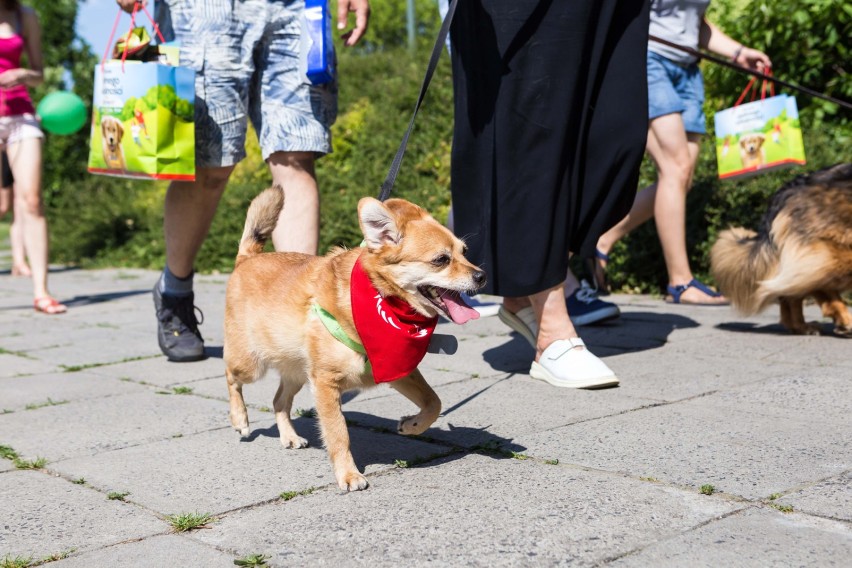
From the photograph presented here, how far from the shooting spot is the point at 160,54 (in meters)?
4.55

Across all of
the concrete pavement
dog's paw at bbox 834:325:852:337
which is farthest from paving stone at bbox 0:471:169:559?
dog's paw at bbox 834:325:852:337

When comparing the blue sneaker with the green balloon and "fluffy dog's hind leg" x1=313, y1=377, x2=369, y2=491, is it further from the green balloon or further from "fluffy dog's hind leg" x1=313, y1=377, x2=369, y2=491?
the green balloon

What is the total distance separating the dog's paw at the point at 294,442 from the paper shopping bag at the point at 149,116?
5.38 ft

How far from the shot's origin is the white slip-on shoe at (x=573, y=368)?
3998 millimetres

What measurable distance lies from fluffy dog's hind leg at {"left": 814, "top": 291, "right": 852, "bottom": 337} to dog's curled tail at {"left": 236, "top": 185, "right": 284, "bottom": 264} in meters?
3.06

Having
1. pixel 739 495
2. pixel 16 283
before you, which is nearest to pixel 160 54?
pixel 739 495

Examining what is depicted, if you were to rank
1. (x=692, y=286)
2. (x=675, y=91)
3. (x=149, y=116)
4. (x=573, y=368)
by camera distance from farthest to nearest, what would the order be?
(x=692, y=286) → (x=675, y=91) → (x=149, y=116) → (x=573, y=368)

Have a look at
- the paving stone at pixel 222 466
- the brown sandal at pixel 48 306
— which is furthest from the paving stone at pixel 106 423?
the brown sandal at pixel 48 306

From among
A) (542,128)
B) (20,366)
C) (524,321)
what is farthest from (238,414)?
(20,366)

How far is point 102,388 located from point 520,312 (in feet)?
6.69

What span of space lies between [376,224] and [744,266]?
3112 millimetres

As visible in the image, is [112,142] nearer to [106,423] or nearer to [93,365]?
[93,365]

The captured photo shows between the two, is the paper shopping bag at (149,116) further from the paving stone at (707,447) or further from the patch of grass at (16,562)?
the patch of grass at (16,562)

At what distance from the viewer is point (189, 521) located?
2.56m
